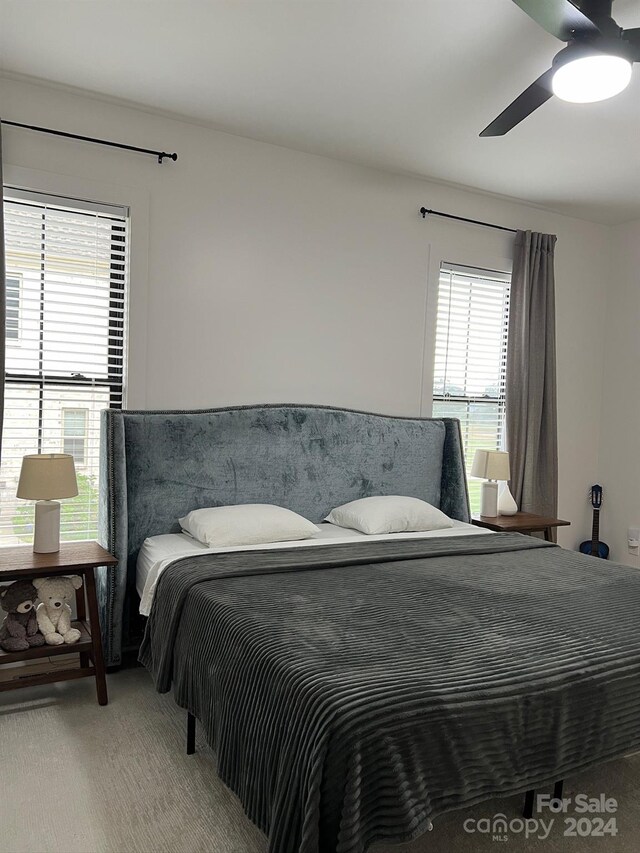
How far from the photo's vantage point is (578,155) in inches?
144

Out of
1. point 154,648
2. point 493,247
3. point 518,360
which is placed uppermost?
point 493,247

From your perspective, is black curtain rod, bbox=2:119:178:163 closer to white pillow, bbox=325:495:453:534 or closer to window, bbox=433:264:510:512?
window, bbox=433:264:510:512

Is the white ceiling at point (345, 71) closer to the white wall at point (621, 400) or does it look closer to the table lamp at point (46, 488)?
the white wall at point (621, 400)

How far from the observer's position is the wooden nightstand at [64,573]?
8.52 ft

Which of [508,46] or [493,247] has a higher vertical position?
[508,46]

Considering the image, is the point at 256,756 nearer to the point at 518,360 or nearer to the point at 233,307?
the point at 233,307

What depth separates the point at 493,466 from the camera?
13.6 feet

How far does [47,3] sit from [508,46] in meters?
1.75

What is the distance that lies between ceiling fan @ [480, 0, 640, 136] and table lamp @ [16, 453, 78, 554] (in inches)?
92.1

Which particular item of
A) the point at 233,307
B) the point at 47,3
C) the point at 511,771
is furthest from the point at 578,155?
the point at 511,771

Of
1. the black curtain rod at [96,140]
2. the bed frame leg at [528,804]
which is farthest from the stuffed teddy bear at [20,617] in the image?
the black curtain rod at [96,140]

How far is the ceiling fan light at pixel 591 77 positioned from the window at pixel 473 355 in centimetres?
203

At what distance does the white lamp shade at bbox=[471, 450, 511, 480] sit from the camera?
4.13m

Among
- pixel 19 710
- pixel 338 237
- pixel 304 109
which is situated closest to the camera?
pixel 19 710
